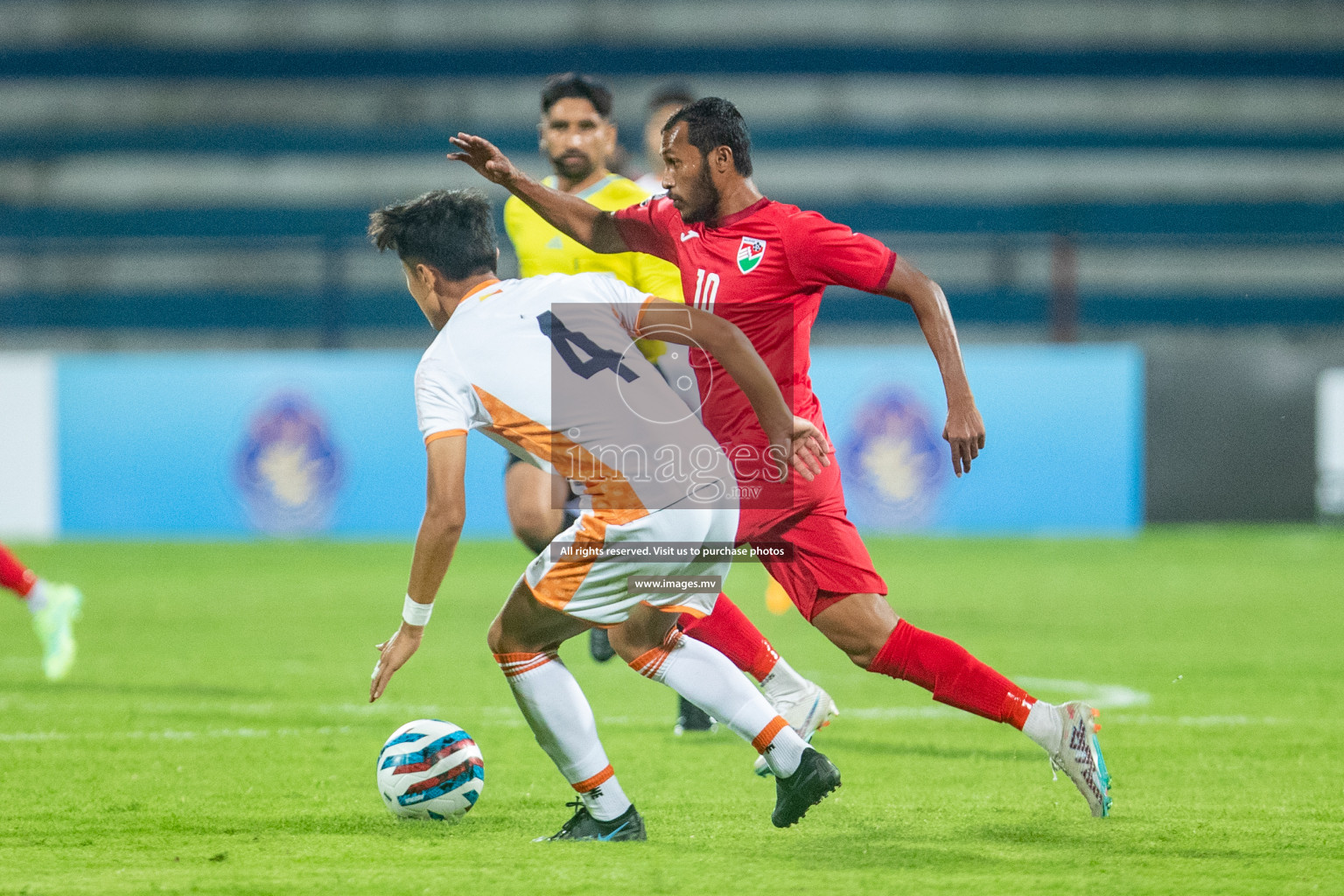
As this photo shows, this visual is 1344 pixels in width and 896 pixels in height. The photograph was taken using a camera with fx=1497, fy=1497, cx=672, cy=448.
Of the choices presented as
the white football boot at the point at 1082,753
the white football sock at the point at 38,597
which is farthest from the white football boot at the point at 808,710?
the white football sock at the point at 38,597

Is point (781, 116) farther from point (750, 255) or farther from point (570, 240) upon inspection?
point (750, 255)

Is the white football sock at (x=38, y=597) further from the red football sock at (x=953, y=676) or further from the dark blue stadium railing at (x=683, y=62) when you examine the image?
the dark blue stadium railing at (x=683, y=62)

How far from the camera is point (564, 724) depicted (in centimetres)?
348

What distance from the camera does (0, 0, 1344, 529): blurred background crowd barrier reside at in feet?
64.4

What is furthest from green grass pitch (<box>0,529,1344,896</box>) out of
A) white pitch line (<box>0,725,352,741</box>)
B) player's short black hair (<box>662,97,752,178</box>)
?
player's short black hair (<box>662,97,752,178</box>)

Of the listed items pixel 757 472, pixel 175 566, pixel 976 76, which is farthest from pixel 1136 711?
pixel 976 76

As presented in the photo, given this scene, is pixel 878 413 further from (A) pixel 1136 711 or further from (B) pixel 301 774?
(B) pixel 301 774

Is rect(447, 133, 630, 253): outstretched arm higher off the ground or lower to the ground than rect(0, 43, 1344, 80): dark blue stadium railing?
lower

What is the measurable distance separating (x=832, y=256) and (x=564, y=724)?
1.35 metres

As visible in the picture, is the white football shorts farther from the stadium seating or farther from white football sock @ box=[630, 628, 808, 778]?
the stadium seating

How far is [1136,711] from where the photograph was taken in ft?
17.7

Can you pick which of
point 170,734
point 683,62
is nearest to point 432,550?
point 170,734

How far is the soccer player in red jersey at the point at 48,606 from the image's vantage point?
602cm

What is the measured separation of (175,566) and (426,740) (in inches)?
296
